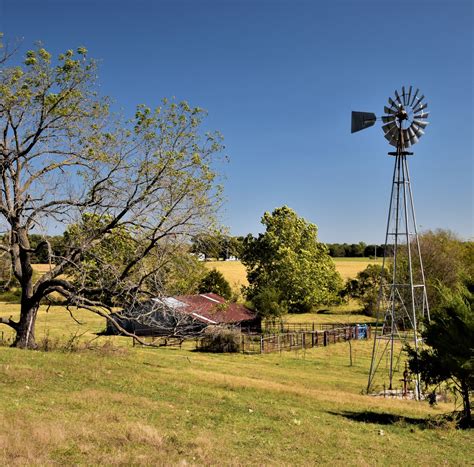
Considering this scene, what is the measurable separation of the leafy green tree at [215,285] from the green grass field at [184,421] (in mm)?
38078

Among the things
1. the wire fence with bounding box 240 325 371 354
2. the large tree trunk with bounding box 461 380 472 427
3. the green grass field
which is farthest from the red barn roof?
the large tree trunk with bounding box 461 380 472 427

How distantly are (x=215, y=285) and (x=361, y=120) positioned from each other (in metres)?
38.5

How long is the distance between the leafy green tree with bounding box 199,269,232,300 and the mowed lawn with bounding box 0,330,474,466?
38696 millimetres

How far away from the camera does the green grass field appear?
9.36 m

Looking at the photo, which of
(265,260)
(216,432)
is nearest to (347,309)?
(265,260)

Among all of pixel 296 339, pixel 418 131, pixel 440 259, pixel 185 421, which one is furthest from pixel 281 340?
pixel 185 421

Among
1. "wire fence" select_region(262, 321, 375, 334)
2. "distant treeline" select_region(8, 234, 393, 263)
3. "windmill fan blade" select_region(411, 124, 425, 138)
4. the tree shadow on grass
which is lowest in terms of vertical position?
the tree shadow on grass

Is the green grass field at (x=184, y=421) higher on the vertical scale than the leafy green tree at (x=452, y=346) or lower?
lower

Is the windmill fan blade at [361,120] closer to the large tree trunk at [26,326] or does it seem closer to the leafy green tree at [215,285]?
the large tree trunk at [26,326]

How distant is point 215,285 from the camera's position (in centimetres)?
6141

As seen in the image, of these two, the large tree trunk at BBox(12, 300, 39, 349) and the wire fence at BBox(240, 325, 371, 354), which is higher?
the large tree trunk at BBox(12, 300, 39, 349)

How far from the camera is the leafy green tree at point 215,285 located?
61.1 metres

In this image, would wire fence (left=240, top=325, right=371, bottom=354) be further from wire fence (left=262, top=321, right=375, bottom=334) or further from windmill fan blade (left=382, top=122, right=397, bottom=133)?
windmill fan blade (left=382, top=122, right=397, bottom=133)

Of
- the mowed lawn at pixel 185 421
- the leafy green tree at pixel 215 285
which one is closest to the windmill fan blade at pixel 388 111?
the mowed lawn at pixel 185 421
